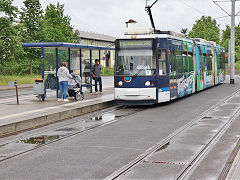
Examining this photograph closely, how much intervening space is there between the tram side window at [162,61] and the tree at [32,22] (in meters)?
25.1

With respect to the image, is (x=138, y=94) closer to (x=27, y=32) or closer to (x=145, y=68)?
(x=145, y=68)

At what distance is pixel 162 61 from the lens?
16203 millimetres

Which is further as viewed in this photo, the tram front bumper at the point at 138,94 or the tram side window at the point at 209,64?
the tram side window at the point at 209,64

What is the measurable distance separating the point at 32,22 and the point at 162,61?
26.9 m

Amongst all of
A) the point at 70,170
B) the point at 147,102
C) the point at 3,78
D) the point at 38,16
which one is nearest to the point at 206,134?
the point at 70,170

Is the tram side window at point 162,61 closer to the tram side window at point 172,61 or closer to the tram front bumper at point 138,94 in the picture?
the tram side window at point 172,61

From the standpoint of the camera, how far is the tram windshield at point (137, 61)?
51.3 feet

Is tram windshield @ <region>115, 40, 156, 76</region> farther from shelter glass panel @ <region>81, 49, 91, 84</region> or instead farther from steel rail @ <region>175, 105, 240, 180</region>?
shelter glass panel @ <region>81, 49, 91, 84</region>

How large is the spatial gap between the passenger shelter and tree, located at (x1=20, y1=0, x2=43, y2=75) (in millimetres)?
19115

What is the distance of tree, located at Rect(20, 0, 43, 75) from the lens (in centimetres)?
3953

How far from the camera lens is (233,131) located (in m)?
10.1

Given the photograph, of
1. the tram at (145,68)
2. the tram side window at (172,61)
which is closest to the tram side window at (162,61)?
the tram at (145,68)

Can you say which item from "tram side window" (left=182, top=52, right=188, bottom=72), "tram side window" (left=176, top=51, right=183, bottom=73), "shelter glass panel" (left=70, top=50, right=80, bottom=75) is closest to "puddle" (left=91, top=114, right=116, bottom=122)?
"tram side window" (left=176, top=51, right=183, bottom=73)

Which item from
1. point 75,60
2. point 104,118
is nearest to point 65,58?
point 75,60
